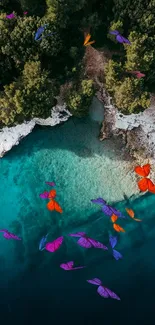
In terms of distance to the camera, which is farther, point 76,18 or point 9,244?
point 9,244

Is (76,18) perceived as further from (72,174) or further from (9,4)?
(72,174)

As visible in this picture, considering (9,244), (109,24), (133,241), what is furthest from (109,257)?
(109,24)

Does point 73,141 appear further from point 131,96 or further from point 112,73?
point 112,73

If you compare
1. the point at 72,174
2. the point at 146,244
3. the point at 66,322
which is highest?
the point at 72,174

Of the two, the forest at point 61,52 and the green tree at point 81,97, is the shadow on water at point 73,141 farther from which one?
the green tree at point 81,97

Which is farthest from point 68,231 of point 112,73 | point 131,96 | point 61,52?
point 61,52

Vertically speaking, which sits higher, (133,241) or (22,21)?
(22,21)

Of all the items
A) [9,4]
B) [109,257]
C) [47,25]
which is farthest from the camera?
[109,257]

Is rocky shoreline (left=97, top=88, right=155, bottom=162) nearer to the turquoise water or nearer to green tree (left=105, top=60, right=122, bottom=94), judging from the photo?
the turquoise water
